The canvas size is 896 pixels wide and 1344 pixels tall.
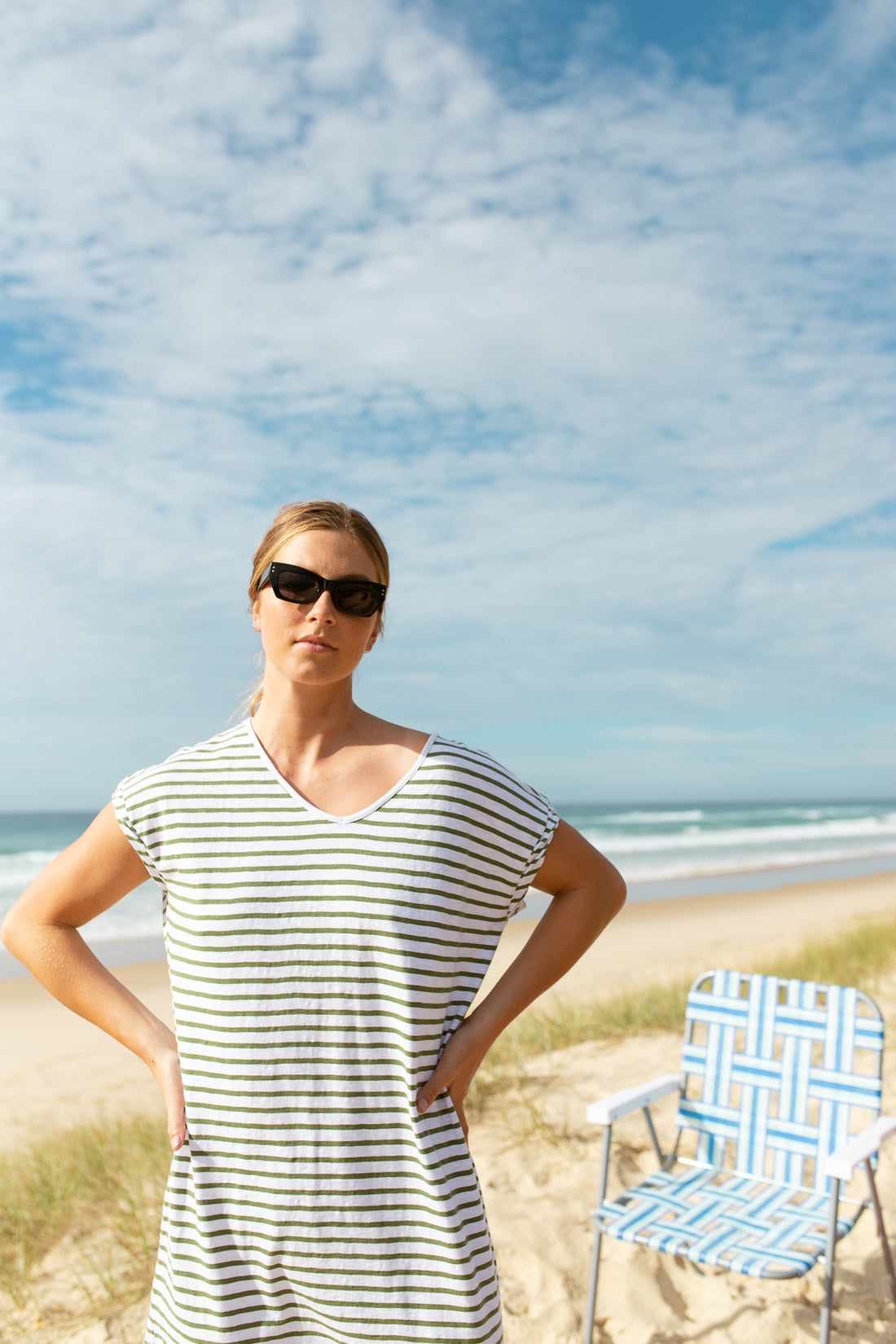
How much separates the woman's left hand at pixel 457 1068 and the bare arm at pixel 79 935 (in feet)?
1.35

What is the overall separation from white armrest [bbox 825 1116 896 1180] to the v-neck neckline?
213 centimetres

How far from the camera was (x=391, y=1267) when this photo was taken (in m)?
1.51

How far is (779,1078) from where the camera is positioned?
148 inches

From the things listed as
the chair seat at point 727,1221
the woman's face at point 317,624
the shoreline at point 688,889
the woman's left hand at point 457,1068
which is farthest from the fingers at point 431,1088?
the shoreline at point 688,889

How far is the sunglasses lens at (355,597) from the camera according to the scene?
5.51ft

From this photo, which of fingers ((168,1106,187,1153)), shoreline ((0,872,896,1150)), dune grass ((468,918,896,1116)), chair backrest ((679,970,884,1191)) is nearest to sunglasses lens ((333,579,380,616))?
fingers ((168,1106,187,1153))

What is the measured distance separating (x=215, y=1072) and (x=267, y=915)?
0.83ft

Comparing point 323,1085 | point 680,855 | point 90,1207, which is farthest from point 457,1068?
point 680,855

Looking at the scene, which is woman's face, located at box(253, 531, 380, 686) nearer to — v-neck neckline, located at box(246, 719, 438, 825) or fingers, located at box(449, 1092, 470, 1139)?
v-neck neckline, located at box(246, 719, 438, 825)

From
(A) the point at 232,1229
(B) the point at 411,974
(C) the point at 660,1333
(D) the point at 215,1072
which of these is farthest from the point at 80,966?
(C) the point at 660,1333

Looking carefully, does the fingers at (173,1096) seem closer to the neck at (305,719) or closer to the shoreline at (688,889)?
the neck at (305,719)

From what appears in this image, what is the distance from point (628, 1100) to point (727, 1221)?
1.47ft

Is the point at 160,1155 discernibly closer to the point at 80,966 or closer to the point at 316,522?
the point at 80,966

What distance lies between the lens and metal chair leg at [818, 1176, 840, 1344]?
286 cm
